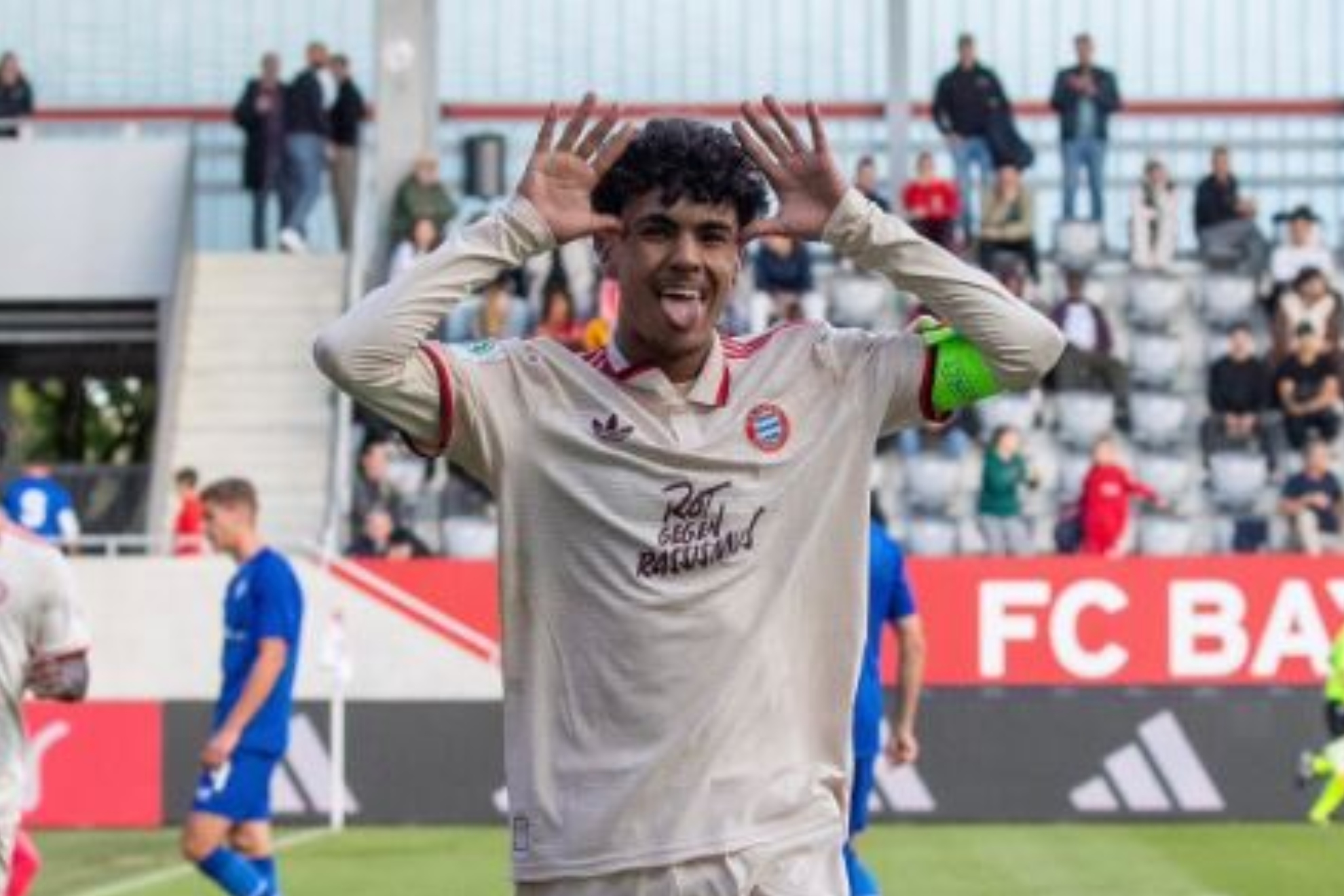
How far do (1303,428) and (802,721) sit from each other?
2175cm

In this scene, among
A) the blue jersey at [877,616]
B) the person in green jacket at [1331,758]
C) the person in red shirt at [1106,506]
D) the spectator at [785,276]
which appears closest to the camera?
the blue jersey at [877,616]

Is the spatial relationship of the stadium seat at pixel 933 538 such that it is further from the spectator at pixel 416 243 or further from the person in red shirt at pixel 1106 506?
the spectator at pixel 416 243

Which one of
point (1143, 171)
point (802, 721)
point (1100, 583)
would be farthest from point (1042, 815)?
point (802, 721)

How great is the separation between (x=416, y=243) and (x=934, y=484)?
14.8 ft

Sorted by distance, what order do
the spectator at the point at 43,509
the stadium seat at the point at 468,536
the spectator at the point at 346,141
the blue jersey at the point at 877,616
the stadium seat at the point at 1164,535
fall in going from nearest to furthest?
the blue jersey at the point at 877,616, the spectator at the point at 43,509, the stadium seat at the point at 468,536, the stadium seat at the point at 1164,535, the spectator at the point at 346,141

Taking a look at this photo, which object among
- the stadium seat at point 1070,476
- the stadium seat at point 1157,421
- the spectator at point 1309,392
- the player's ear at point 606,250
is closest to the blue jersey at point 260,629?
the player's ear at point 606,250

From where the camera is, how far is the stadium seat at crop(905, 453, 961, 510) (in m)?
28.5

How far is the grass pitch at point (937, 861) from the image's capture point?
19.2 m

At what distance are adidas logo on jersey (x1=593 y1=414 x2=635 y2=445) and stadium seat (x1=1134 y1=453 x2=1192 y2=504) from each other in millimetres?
22209

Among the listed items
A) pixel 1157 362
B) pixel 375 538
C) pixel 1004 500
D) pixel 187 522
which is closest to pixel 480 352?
pixel 375 538

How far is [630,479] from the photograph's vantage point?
22.6 ft

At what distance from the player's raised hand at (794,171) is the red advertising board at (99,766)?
19.0m

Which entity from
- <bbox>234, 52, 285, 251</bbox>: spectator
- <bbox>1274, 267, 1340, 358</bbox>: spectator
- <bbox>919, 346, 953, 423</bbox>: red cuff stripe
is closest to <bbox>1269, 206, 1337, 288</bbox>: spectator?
<bbox>1274, 267, 1340, 358</bbox>: spectator

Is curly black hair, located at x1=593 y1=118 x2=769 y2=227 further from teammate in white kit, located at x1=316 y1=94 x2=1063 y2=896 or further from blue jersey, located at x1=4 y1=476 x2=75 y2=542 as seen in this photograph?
blue jersey, located at x1=4 y1=476 x2=75 y2=542
